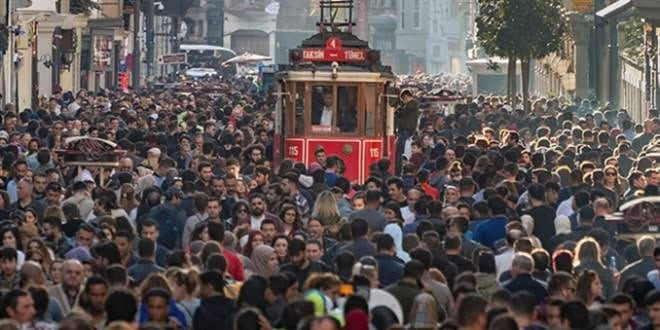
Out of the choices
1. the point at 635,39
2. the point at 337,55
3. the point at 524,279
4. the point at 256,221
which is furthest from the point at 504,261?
the point at 635,39

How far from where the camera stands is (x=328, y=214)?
2327 centimetres

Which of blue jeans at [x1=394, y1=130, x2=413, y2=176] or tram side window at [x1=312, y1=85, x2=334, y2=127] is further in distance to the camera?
blue jeans at [x1=394, y1=130, x2=413, y2=176]

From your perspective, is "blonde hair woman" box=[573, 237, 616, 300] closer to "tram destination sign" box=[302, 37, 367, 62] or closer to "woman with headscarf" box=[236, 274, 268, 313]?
"woman with headscarf" box=[236, 274, 268, 313]

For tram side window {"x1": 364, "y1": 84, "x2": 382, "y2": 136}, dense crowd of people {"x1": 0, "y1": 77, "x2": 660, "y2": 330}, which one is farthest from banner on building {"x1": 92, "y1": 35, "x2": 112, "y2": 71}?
tram side window {"x1": 364, "y1": 84, "x2": 382, "y2": 136}

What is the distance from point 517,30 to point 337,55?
26489 millimetres

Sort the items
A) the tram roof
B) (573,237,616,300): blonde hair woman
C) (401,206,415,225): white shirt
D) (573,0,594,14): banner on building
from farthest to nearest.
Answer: (573,0,594,14): banner on building
the tram roof
(401,206,415,225): white shirt
(573,237,616,300): blonde hair woman

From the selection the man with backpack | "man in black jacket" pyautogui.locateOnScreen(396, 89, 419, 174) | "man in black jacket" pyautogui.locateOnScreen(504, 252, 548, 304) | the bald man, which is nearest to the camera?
the bald man

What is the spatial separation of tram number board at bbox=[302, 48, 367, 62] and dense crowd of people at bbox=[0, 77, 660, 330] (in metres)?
1.67

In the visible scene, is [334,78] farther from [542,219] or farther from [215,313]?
[215,313]

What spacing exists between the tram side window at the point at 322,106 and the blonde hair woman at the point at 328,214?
1176 centimetres

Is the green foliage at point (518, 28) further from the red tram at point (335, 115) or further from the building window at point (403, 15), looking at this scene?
the building window at point (403, 15)

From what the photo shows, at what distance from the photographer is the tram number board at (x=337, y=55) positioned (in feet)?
118

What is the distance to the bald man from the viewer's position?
17.3 metres

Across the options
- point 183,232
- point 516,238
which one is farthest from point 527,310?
point 183,232
